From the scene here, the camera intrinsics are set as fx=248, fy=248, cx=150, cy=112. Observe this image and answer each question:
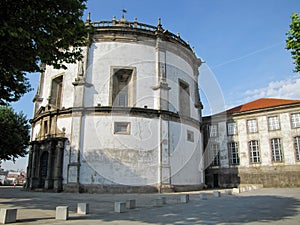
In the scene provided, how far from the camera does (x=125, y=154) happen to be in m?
19.0

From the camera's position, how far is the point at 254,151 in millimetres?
29172

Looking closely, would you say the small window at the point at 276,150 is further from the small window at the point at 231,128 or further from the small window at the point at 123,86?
the small window at the point at 123,86

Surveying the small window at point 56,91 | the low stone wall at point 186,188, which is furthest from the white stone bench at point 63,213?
the small window at point 56,91

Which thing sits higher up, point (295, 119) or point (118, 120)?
point (295, 119)

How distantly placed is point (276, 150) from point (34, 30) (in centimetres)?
2760

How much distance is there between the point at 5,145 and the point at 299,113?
106ft

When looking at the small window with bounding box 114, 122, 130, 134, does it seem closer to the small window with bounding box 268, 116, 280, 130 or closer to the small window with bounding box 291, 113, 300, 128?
the small window with bounding box 268, 116, 280, 130

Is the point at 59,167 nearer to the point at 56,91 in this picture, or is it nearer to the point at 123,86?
the point at 56,91

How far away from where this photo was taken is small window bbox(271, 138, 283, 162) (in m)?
27.5

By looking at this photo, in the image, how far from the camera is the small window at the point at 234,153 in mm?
30056

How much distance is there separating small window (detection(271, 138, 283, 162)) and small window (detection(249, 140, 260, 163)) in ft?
5.38

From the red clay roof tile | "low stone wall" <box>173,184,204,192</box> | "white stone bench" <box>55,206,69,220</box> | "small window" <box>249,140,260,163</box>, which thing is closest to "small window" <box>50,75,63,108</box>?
"low stone wall" <box>173,184,204,192</box>

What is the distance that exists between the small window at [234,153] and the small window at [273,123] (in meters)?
4.54

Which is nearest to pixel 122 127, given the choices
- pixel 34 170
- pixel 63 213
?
pixel 34 170
